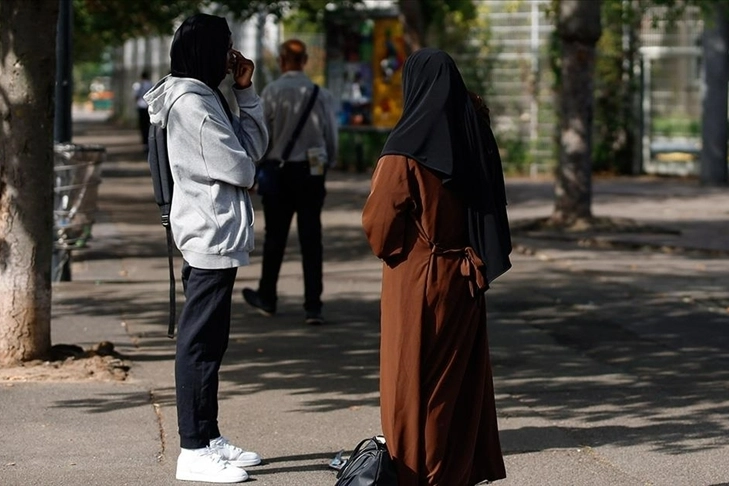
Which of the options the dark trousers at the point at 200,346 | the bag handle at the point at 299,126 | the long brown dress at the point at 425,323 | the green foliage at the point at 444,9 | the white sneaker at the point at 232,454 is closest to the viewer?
the long brown dress at the point at 425,323

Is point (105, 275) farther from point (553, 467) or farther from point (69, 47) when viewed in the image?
point (553, 467)

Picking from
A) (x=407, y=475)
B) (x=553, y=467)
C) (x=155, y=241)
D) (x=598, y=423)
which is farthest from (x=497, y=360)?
(x=155, y=241)

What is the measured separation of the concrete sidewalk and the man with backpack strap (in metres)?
0.43

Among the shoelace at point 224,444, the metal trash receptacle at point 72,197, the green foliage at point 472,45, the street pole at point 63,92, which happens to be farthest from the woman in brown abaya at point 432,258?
the green foliage at point 472,45

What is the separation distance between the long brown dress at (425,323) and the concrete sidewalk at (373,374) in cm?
95

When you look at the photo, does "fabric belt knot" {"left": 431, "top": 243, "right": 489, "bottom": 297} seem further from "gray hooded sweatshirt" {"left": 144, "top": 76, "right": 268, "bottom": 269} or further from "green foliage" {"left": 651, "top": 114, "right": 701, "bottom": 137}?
"green foliage" {"left": 651, "top": 114, "right": 701, "bottom": 137}

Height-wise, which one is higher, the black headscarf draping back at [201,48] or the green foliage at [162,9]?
the green foliage at [162,9]

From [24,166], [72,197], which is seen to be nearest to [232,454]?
[24,166]

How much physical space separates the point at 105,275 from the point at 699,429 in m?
6.73

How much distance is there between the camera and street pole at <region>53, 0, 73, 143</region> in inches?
457

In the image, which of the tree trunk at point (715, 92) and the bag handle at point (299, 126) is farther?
the tree trunk at point (715, 92)

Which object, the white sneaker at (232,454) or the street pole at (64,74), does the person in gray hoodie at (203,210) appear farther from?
the street pole at (64,74)

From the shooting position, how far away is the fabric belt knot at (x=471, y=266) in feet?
16.9

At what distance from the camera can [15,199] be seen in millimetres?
8023
